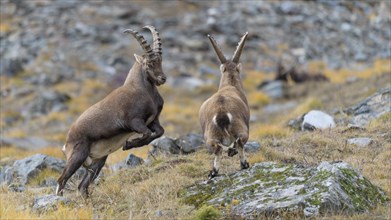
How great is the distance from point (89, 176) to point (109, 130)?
81 centimetres

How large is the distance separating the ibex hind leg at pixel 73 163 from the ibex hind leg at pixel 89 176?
0.33 metres

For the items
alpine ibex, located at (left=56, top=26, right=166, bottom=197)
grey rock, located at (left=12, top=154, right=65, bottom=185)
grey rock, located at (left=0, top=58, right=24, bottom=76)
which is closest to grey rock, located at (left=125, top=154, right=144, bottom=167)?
alpine ibex, located at (left=56, top=26, right=166, bottom=197)

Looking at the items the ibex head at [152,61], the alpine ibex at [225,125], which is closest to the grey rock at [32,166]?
the ibex head at [152,61]

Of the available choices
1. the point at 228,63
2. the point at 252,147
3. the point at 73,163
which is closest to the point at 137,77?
the point at 228,63

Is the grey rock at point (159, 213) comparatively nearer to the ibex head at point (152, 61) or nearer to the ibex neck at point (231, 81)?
the ibex head at point (152, 61)

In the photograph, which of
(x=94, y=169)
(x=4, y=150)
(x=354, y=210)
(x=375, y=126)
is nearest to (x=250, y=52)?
(x=4, y=150)

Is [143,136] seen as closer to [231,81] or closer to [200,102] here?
[231,81]

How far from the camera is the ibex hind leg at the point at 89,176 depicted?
30.6 feet

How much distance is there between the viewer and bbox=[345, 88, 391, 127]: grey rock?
1346 cm

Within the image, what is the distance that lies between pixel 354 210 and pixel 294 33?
2842 centimetres

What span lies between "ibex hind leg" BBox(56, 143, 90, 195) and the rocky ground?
49 cm

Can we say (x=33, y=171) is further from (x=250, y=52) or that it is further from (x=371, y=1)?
(x=371, y=1)

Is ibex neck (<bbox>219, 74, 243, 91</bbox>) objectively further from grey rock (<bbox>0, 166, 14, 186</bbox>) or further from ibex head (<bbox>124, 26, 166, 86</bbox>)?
grey rock (<bbox>0, 166, 14, 186</bbox>)

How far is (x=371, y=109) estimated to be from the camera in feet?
47.1
